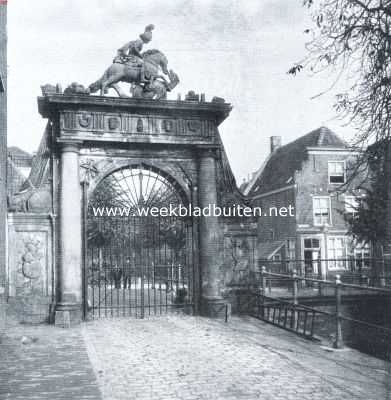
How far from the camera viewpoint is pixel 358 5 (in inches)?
251

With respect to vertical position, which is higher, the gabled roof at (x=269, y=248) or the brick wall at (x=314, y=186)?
the brick wall at (x=314, y=186)

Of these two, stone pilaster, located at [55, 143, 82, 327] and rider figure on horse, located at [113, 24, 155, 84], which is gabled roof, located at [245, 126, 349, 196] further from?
stone pilaster, located at [55, 143, 82, 327]

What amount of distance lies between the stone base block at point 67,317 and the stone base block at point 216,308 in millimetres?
2896

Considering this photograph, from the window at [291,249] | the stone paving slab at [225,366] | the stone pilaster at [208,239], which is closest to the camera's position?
the stone paving slab at [225,366]

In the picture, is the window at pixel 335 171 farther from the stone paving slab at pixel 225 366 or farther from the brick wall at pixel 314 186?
the stone paving slab at pixel 225 366

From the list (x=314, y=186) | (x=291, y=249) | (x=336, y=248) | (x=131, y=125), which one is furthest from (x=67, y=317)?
(x=314, y=186)

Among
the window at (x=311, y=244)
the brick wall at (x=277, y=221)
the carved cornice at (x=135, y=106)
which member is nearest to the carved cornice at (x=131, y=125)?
the carved cornice at (x=135, y=106)

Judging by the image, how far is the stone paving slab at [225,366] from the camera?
5504 mm

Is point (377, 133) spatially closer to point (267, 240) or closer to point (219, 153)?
point (219, 153)

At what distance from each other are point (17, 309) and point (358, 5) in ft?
28.8

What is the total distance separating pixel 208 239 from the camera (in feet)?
38.5

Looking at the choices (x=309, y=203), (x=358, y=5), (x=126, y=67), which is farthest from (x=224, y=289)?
(x=309, y=203)

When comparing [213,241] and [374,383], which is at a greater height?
[213,241]

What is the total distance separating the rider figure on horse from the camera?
38.6ft
